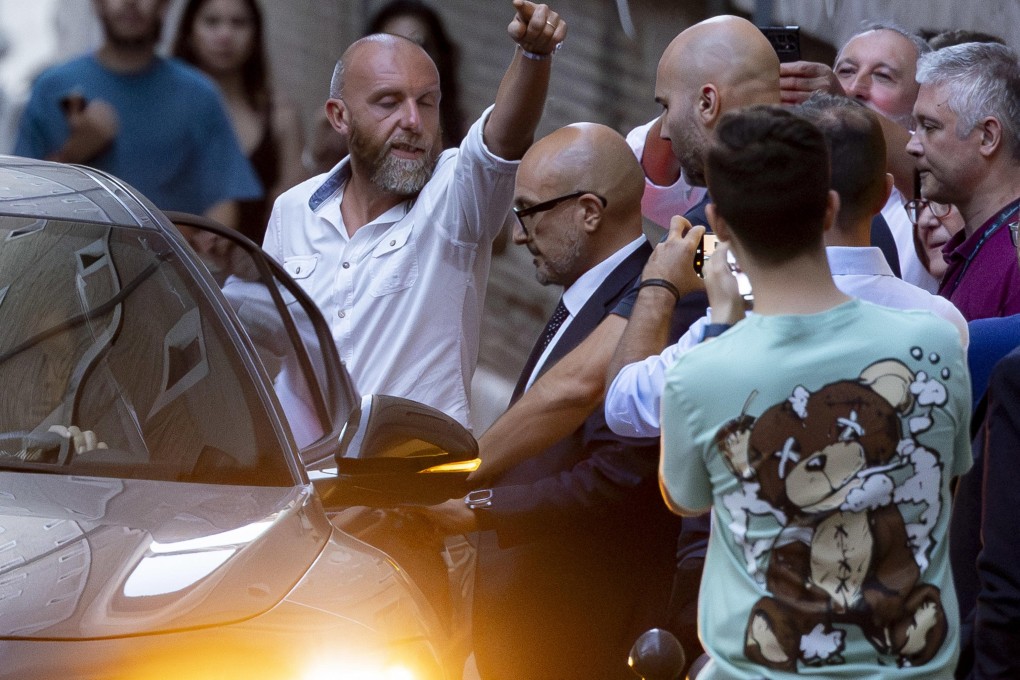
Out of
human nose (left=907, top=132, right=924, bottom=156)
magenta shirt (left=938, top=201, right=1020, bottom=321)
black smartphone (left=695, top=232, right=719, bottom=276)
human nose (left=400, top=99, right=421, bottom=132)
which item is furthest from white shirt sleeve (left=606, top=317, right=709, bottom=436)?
human nose (left=400, top=99, right=421, bottom=132)

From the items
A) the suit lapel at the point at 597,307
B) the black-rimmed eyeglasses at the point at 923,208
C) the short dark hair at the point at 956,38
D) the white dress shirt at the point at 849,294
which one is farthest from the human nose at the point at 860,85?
the white dress shirt at the point at 849,294

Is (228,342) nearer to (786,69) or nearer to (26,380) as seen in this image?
(26,380)

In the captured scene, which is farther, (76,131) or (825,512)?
(76,131)

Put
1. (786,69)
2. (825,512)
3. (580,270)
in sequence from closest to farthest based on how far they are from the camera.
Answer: (825,512) → (580,270) → (786,69)

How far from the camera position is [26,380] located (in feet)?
9.91

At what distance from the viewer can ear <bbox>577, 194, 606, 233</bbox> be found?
Answer: 11.8 feet

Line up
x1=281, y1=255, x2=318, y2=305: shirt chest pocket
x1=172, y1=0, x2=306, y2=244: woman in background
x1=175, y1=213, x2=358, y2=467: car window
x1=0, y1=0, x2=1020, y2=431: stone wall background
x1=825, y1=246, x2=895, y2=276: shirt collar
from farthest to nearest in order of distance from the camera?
x1=0, y1=0, x2=1020, y2=431: stone wall background, x1=172, y1=0, x2=306, y2=244: woman in background, x1=281, y1=255, x2=318, y2=305: shirt chest pocket, x1=175, y1=213, x2=358, y2=467: car window, x1=825, y1=246, x2=895, y2=276: shirt collar

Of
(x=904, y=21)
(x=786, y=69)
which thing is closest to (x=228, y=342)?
(x=786, y=69)

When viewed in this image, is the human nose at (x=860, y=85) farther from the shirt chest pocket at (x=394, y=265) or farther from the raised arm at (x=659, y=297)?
the raised arm at (x=659, y=297)

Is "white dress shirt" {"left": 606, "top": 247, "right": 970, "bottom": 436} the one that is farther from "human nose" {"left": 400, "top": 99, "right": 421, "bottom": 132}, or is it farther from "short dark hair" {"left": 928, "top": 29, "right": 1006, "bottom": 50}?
"short dark hair" {"left": 928, "top": 29, "right": 1006, "bottom": 50}

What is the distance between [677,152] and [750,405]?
164 cm

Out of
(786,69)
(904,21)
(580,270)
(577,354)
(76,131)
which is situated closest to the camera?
(577,354)

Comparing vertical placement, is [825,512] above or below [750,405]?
below

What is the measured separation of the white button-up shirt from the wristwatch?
797 mm
